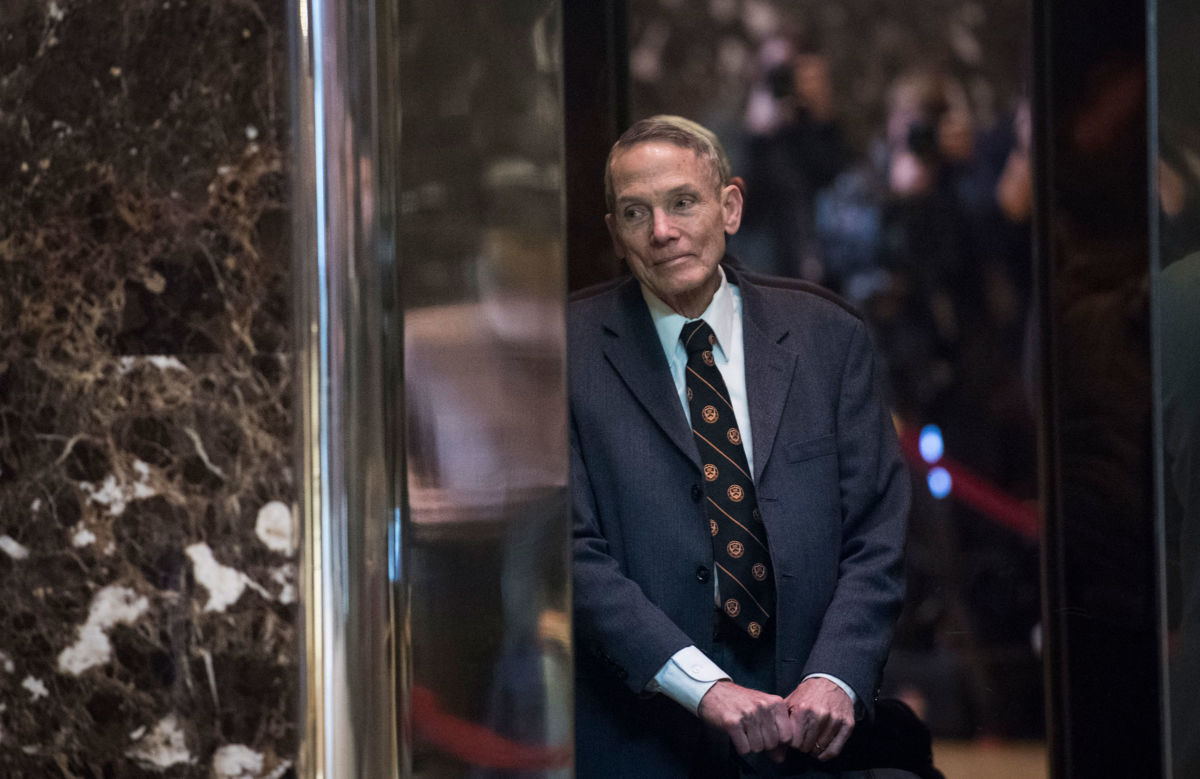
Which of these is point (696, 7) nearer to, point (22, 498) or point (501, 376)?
point (501, 376)

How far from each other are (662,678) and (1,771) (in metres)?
1.43

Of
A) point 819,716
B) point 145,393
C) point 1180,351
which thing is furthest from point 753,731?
point 145,393

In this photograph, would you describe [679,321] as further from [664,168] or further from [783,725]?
[783,725]

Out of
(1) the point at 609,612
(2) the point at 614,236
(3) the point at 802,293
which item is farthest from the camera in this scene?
(3) the point at 802,293

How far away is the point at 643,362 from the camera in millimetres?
2367

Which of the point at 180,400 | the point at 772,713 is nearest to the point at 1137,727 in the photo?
the point at 772,713

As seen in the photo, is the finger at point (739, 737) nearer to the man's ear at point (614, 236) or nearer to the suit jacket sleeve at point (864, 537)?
the suit jacket sleeve at point (864, 537)

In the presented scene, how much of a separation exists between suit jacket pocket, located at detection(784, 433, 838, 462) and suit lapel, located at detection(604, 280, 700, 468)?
0.21 m

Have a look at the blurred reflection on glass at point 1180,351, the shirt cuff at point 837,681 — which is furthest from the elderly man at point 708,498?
the blurred reflection on glass at point 1180,351

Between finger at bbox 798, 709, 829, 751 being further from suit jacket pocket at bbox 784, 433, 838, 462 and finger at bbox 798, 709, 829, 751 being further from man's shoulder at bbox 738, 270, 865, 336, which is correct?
man's shoulder at bbox 738, 270, 865, 336

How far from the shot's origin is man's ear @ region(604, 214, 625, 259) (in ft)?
7.69

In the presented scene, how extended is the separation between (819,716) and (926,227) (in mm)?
1110

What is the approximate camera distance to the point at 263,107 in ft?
7.33

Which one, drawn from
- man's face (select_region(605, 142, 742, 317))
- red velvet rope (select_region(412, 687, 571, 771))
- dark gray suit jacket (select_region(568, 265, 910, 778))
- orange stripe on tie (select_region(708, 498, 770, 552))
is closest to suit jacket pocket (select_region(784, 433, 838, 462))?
dark gray suit jacket (select_region(568, 265, 910, 778))
